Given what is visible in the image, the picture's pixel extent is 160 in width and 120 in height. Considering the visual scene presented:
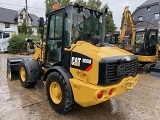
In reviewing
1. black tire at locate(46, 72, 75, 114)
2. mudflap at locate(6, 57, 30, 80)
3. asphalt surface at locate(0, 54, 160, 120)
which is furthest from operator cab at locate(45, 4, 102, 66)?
mudflap at locate(6, 57, 30, 80)

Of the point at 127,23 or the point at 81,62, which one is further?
the point at 127,23

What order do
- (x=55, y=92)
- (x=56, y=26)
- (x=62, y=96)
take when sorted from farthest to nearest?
(x=56, y=26)
(x=55, y=92)
(x=62, y=96)

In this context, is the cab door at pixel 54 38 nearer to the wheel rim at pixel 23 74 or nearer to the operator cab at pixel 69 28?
the operator cab at pixel 69 28

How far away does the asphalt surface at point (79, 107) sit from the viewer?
3.97m

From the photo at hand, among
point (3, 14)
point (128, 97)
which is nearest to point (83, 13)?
point (128, 97)

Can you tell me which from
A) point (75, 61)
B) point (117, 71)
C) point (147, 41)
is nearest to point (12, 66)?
point (75, 61)

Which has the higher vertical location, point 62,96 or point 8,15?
point 8,15

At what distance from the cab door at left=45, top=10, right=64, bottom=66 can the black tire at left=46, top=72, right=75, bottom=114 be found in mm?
539

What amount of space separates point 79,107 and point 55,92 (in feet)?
2.32

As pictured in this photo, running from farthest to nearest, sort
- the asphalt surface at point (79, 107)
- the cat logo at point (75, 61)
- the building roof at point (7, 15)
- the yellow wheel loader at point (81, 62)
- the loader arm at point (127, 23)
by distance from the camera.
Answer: the building roof at point (7, 15) → the loader arm at point (127, 23) → the asphalt surface at point (79, 107) → the cat logo at point (75, 61) → the yellow wheel loader at point (81, 62)

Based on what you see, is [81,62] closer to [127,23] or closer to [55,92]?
[55,92]

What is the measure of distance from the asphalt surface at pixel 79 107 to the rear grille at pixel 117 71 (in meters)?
0.94

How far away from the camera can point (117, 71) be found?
3.55 metres

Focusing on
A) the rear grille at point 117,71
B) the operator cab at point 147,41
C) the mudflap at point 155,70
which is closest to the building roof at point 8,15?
the operator cab at point 147,41
